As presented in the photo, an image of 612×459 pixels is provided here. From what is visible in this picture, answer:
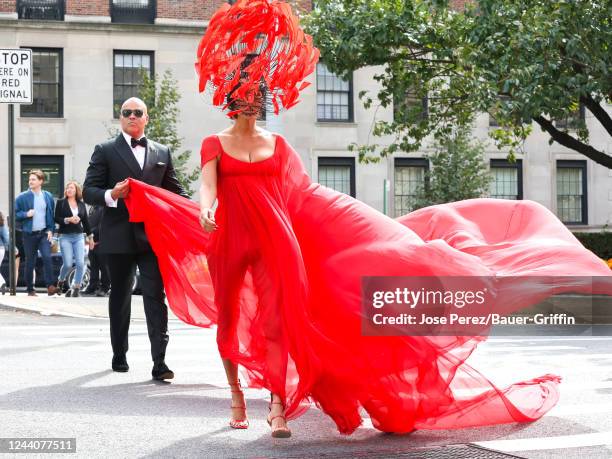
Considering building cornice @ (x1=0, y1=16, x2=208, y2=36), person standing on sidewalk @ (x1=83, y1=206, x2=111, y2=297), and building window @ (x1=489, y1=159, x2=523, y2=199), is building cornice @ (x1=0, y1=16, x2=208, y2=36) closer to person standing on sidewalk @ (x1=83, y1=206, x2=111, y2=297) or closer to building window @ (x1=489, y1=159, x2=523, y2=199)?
building window @ (x1=489, y1=159, x2=523, y2=199)

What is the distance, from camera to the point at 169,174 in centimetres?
856

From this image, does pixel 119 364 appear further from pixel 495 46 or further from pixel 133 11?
pixel 133 11

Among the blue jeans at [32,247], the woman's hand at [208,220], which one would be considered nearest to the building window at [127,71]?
the blue jeans at [32,247]

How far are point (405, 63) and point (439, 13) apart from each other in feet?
8.18

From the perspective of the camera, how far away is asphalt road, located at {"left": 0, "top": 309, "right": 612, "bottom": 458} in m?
5.68

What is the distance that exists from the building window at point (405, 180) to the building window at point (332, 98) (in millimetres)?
2406

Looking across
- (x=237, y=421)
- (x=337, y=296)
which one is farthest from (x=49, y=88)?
(x=337, y=296)

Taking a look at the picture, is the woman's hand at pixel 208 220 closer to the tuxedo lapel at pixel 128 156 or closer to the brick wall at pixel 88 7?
the tuxedo lapel at pixel 128 156

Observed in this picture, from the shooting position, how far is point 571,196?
3472 cm

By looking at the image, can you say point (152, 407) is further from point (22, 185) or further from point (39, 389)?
point (22, 185)

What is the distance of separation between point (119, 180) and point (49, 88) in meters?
23.4

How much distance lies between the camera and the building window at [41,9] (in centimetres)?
3036

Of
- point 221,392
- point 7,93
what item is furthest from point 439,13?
point 221,392

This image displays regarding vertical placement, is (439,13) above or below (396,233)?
above
